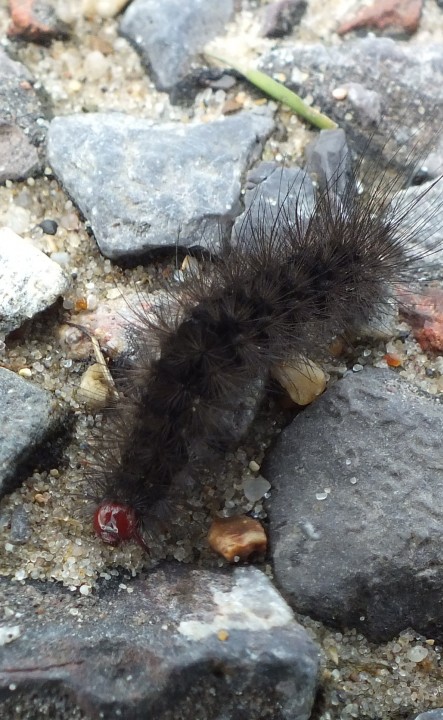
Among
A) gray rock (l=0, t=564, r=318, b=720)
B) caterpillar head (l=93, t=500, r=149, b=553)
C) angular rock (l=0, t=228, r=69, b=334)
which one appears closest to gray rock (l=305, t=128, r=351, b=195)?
angular rock (l=0, t=228, r=69, b=334)

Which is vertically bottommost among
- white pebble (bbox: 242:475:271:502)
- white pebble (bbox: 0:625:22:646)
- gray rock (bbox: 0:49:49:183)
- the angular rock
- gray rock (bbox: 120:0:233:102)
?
white pebble (bbox: 0:625:22:646)

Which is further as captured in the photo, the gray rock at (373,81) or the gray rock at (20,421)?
the gray rock at (373,81)

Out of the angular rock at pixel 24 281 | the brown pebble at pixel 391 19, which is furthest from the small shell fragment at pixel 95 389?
the brown pebble at pixel 391 19

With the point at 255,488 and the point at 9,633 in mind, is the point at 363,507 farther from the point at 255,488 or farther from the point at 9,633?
the point at 9,633

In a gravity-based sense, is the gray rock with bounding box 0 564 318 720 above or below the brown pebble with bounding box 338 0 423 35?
below

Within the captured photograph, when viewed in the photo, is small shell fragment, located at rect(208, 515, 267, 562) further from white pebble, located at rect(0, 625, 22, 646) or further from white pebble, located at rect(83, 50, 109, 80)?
white pebble, located at rect(83, 50, 109, 80)

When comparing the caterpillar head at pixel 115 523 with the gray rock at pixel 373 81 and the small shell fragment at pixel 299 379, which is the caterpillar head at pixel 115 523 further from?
the gray rock at pixel 373 81
